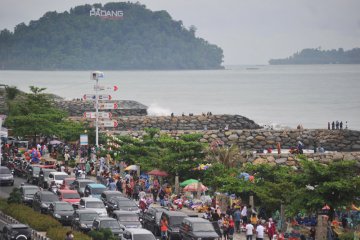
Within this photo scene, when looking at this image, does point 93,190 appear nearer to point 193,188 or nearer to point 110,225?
point 193,188

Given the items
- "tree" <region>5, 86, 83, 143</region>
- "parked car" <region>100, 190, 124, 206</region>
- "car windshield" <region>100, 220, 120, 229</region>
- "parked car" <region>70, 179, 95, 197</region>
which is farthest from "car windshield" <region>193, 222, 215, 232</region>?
"tree" <region>5, 86, 83, 143</region>

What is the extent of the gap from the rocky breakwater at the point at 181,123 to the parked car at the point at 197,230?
56.9 meters

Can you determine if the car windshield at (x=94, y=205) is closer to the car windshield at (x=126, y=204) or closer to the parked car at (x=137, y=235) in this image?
the car windshield at (x=126, y=204)

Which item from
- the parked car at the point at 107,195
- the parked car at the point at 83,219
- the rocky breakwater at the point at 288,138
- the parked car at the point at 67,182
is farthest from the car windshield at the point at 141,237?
the rocky breakwater at the point at 288,138

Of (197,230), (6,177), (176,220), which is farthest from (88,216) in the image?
(6,177)

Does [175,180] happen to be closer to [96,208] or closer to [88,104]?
[96,208]

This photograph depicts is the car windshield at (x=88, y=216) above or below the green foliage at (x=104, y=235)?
below

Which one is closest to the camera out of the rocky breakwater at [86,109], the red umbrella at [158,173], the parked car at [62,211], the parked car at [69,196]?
the parked car at [62,211]

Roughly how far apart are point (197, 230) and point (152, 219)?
14.3 feet

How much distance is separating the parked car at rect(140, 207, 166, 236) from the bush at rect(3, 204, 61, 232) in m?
3.95

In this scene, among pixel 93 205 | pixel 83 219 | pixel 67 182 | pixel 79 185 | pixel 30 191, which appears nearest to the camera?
pixel 83 219

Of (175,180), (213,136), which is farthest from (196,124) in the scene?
(175,180)

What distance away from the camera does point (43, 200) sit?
134 ft

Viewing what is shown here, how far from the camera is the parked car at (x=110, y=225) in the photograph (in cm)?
3388
